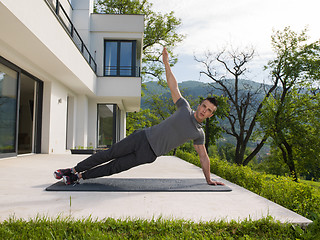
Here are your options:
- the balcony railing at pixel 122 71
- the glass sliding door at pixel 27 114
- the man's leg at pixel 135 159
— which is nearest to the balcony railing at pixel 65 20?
the balcony railing at pixel 122 71

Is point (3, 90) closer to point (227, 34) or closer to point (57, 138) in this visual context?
point (57, 138)

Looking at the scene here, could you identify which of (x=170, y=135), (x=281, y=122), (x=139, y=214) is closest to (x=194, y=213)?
(x=139, y=214)

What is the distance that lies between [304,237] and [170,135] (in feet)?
5.60

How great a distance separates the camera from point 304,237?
6.24 ft

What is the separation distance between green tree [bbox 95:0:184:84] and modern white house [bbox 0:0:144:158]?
8.06 meters

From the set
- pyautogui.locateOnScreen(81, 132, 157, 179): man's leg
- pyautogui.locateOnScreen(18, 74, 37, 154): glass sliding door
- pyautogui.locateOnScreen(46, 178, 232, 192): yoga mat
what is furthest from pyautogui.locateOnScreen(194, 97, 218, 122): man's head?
pyautogui.locateOnScreen(18, 74, 37, 154): glass sliding door

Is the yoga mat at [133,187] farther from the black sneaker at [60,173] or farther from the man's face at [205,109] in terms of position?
the man's face at [205,109]

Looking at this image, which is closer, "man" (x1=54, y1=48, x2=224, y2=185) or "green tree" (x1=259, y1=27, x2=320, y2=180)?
"man" (x1=54, y1=48, x2=224, y2=185)

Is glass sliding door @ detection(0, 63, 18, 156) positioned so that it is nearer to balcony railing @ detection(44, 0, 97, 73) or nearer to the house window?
balcony railing @ detection(44, 0, 97, 73)

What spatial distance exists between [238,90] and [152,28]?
8851 mm

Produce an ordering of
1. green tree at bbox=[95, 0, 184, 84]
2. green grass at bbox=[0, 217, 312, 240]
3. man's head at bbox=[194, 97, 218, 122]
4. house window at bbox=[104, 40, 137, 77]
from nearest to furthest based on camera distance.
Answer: green grass at bbox=[0, 217, 312, 240]
man's head at bbox=[194, 97, 218, 122]
house window at bbox=[104, 40, 137, 77]
green tree at bbox=[95, 0, 184, 84]

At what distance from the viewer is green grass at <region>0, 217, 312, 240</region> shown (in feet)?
5.88

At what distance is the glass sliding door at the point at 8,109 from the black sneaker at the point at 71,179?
13.2 feet

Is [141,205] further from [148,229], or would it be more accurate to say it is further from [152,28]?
[152,28]
